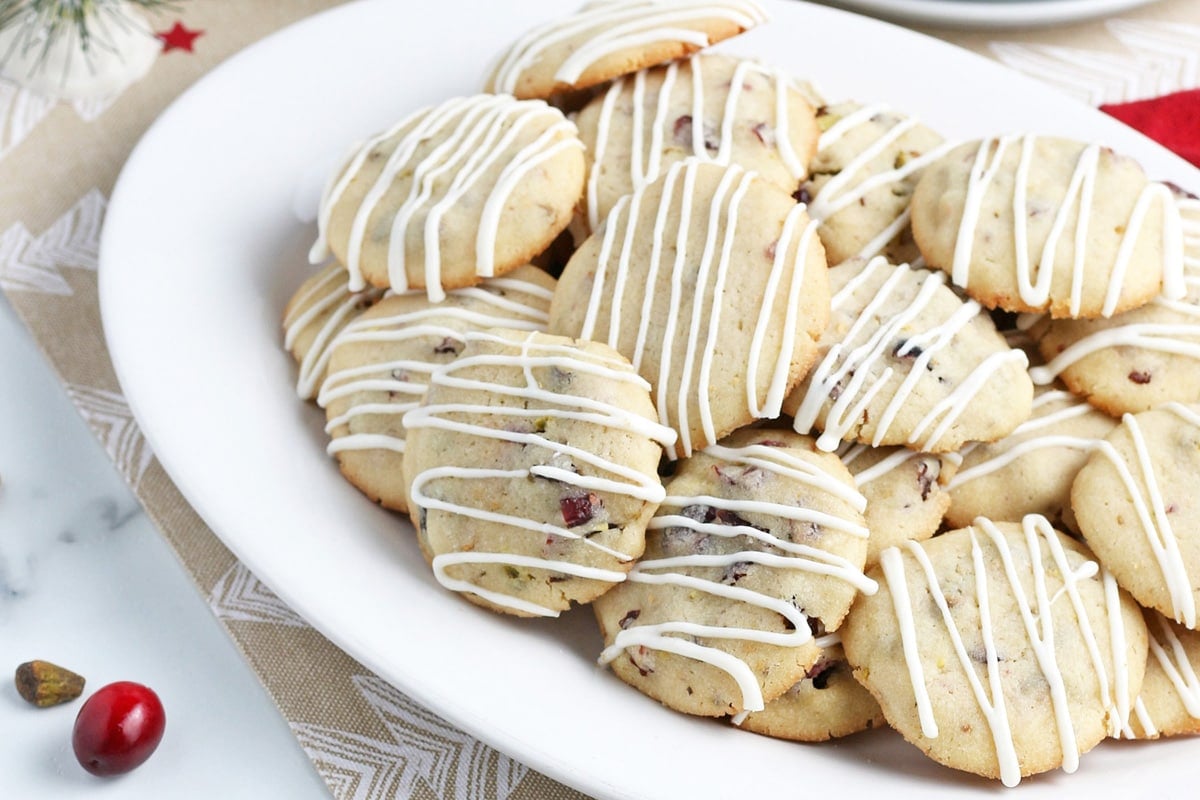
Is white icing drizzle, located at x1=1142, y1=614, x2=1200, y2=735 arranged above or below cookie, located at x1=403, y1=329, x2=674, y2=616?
below

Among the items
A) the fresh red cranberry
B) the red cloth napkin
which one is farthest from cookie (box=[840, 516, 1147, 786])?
the red cloth napkin

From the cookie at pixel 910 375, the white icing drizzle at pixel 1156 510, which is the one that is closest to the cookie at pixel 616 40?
the cookie at pixel 910 375

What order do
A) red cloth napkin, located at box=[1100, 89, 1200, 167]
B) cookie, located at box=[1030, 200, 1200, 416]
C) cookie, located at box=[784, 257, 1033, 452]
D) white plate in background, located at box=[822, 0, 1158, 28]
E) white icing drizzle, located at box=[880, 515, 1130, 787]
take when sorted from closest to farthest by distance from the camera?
white icing drizzle, located at box=[880, 515, 1130, 787], cookie, located at box=[784, 257, 1033, 452], cookie, located at box=[1030, 200, 1200, 416], red cloth napkin, located at box=[1100, 89, 1200, 167], white plate in background, located at box=[822, 0, 1158, 28]

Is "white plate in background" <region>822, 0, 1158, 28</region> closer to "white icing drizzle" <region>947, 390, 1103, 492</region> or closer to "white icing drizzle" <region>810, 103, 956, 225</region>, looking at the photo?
"white icing drizzle" <region>810, 103, 956, 225</region>

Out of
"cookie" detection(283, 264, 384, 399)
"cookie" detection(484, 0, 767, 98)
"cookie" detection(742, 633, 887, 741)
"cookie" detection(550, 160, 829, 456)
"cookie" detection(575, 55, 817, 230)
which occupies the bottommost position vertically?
"cookie" detection(742, 633, 887, 741)

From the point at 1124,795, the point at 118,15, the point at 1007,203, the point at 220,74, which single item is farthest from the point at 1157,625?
the point at 118,15

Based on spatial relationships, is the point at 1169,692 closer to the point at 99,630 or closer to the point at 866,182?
the point at 866,182

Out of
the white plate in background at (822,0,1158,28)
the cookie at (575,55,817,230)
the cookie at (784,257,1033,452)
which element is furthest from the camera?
the white plate in background at (822,0,1158,28)

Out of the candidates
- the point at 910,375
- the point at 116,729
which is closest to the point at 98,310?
the point at 116,729
